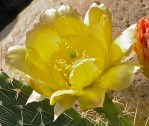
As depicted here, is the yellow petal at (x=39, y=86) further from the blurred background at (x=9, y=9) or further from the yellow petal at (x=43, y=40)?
the blurred background at (x=9, y=9)

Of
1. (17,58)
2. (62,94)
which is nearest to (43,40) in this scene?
(17,58)

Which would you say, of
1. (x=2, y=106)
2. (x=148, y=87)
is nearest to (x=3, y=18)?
(x=148, y=87)

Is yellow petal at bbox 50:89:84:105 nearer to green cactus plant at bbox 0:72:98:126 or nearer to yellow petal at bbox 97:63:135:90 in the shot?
yellow petal at bbox 97:63:135:90

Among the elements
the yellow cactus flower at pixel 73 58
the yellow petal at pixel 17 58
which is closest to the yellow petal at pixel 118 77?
the yellow cactus flower at pixel 73 58

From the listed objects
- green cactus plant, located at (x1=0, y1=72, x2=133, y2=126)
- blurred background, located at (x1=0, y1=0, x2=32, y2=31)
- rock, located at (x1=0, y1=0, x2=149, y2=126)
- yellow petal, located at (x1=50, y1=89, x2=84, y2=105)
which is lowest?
blurred background, located at (x1=0, y1=0, x2=32, y2=31)

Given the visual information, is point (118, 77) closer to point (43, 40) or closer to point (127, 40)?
point (127, 40)

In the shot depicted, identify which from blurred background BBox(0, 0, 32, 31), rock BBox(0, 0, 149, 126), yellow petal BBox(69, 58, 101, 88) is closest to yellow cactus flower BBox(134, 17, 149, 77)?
yellow petal BBox(69, 58, 101, 88)

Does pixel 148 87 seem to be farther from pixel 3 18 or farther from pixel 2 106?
pixel 3 18
